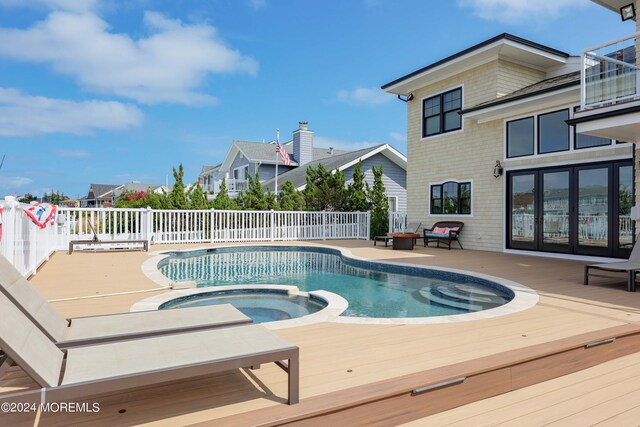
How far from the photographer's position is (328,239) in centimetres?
1524

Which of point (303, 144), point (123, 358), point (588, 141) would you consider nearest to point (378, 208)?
point (588, 141)

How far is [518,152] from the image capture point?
34.4ft

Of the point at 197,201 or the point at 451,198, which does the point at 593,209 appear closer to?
the point at 451,198

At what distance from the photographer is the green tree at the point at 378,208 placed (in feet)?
50.5

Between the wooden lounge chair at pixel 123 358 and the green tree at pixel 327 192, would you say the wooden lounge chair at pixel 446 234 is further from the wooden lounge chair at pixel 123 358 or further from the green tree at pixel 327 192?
the wooden lounge chair at pixel 123 358

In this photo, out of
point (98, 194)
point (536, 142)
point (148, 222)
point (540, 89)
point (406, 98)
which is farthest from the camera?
point (98, 194)

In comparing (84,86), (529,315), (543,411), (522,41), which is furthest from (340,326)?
(84,86)

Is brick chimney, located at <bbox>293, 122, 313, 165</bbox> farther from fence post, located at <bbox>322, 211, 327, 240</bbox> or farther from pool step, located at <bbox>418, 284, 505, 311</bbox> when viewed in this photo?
pool step, located at <bbox>418, 284, 505, 311</bbox>

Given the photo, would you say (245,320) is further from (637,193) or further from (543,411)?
(637,193)

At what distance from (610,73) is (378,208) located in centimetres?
969

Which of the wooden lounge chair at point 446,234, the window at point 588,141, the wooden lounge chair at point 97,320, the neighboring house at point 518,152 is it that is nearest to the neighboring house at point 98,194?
the neighboring house at point 518,152

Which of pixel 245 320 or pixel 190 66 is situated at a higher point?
pixel 190 66

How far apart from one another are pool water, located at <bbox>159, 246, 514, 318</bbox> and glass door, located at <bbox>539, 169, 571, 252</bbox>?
392 centimetres

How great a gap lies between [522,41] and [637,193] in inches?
210
